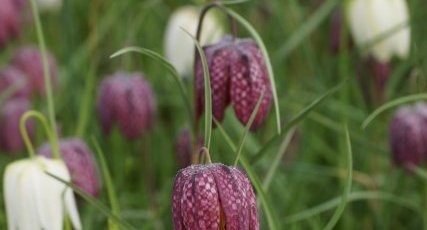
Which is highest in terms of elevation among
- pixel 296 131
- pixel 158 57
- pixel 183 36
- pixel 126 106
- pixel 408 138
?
pixel 158 57

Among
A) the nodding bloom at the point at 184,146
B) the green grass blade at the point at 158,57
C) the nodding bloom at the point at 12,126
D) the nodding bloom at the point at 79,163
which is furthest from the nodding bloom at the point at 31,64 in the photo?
the green grass blade at the point at 158,57

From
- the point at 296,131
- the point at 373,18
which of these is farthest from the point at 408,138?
the point at 296,131

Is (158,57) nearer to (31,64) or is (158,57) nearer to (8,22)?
(31,64)

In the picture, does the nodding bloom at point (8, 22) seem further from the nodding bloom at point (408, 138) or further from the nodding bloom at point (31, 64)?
the nodding bloom at point (408, 138)

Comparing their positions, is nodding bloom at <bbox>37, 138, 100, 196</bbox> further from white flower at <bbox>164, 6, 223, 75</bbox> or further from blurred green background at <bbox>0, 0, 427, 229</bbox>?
white flower at <bbox>164, 6, 223, 75</bbox>

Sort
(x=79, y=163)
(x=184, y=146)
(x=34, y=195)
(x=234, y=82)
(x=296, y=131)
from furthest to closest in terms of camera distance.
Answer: (x=296, y=131)
(x=184, y=146)
(x=79, y=163)
(x=34, y=195)
(x=234, y=82)

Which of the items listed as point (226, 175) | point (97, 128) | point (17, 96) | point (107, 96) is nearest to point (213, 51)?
point (226, 175)

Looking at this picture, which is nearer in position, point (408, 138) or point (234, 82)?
point (234, 82)
